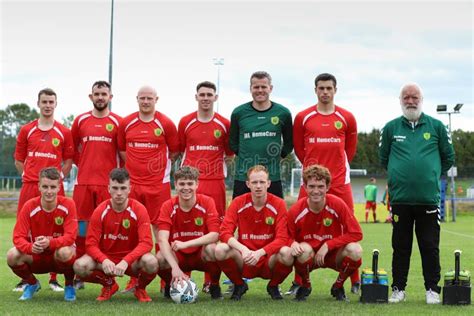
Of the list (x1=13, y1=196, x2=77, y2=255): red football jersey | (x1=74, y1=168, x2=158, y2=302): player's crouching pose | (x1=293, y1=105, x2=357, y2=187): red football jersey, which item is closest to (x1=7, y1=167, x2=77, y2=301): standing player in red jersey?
(x1=13, y1=196, x2=77, y2=255): red football jersey

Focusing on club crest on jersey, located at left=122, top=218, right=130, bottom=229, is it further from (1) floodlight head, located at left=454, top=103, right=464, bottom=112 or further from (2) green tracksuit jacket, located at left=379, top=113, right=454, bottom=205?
(1) floodlight head, located at left=454, top=103, right=464, bottom=112

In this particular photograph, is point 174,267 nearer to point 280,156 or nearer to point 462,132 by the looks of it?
point 280,156

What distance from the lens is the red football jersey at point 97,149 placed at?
25.0 feet

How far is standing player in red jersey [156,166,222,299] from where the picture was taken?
21.3ft

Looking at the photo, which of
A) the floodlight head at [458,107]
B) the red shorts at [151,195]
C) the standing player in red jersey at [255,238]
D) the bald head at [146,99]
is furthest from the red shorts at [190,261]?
the floodlight head at [458,107]

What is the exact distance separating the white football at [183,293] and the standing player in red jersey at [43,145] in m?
1.89

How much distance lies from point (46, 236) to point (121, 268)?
97 cm

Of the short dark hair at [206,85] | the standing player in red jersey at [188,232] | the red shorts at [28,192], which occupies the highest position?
the short dark hair at [206,85]

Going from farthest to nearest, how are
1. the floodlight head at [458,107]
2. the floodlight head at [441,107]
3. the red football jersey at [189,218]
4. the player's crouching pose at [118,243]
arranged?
the floodlight head at [441,107] < the floodlight head at [458,107] < the red football jersey at [189,218] < the player's crouching pose at [118,243]

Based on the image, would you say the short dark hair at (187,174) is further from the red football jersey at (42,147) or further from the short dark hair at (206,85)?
the red football jersey at (42,147)

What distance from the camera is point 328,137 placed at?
719 centimetres

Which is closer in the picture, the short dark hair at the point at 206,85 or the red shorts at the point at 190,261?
the red shorts at the point at 190,261

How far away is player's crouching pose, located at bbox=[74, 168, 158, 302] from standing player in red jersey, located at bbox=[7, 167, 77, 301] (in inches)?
7.6

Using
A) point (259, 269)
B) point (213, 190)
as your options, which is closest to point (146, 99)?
point (213, 190)
